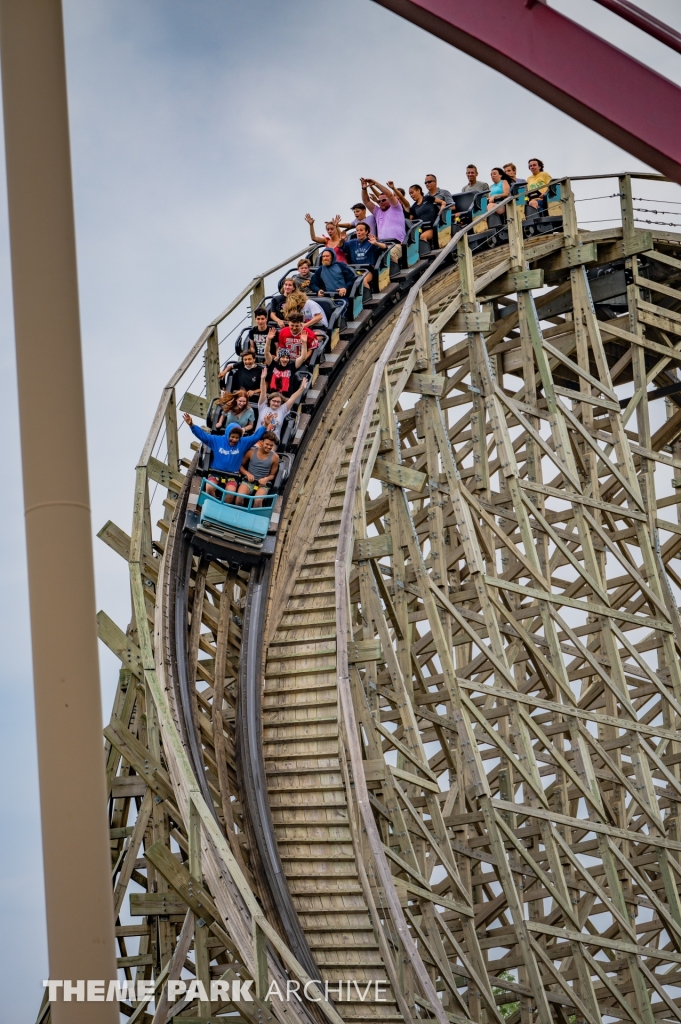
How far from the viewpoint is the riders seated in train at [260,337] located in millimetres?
12750

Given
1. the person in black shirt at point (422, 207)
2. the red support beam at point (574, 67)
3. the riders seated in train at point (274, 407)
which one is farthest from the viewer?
the person in black shirt at point (422, 207)

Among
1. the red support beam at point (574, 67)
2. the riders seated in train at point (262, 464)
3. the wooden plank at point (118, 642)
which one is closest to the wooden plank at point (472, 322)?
the riders seated in train at point (262, 464)

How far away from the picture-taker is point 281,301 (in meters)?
13.5

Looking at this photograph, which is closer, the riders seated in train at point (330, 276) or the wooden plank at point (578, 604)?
the wooden plank at point (578, 604)

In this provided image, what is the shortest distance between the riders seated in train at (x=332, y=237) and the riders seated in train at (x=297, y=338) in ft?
6.27

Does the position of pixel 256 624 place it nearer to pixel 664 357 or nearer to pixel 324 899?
pixel 324 899

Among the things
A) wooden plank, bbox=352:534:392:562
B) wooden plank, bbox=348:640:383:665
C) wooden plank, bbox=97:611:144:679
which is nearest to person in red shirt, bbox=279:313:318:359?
wooden plank, bbox=352:534:392:562

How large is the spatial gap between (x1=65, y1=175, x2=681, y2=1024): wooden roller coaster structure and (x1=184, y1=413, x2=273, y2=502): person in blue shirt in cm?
32

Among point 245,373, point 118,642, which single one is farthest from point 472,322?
point 118,642

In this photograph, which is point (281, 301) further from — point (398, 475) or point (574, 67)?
→ point (574, 67)

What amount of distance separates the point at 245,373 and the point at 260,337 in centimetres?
69

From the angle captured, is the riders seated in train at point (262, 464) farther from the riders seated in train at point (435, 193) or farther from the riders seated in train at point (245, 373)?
the riders seated in train at point (435, 193)

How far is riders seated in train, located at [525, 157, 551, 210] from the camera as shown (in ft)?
45.1

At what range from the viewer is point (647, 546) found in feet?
39.1
